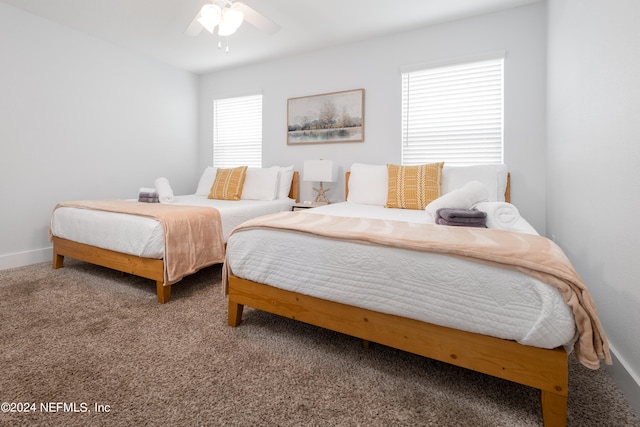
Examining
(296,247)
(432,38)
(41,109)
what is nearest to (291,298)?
(296,247)

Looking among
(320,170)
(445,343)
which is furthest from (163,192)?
(445,343)

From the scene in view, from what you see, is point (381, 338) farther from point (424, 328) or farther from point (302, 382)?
point (302, 382)

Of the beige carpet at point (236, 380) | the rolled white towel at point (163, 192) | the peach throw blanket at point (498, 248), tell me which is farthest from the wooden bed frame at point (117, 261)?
the peach throw blanket at point (498, 248)

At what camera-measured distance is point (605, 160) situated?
1.38 meters

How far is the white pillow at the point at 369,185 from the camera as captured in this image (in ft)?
9.45

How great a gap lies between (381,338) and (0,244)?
355 cm

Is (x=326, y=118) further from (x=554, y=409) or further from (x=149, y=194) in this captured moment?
(x=554, y=409)

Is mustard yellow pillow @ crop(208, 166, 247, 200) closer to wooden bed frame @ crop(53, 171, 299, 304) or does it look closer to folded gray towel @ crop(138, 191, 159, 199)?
folded gray towel @ crop(138, 191, 159, 199)

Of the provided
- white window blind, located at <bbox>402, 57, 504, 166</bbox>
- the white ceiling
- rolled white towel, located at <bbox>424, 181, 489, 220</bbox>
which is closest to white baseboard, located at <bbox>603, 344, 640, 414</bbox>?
rolled white towel, located at <bbox>424, 181, 489, 220</bbox>

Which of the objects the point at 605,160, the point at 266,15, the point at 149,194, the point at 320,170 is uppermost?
the point at 266,15

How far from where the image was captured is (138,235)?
205 centimetres

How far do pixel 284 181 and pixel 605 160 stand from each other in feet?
9.43

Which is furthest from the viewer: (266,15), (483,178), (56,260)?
(266,15)

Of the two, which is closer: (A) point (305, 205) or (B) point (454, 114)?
(B) point (454, 114)
